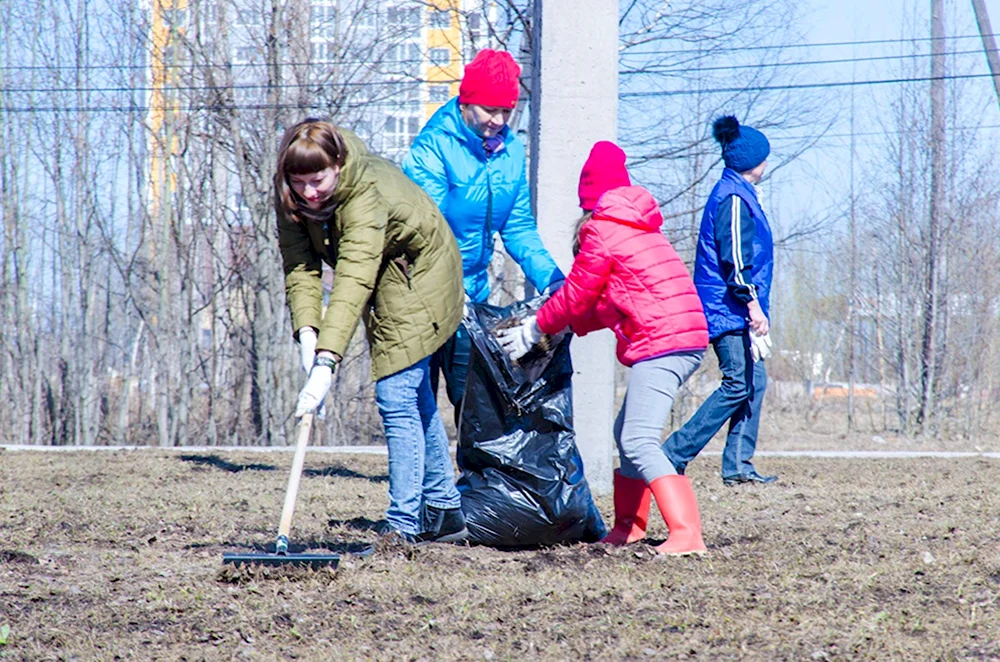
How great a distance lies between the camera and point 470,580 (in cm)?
330

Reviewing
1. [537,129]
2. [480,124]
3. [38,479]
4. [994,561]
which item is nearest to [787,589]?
[994,561]

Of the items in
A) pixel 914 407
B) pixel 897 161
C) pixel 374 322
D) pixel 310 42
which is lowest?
pixel 914 407

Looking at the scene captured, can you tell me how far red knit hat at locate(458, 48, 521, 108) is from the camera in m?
4.00

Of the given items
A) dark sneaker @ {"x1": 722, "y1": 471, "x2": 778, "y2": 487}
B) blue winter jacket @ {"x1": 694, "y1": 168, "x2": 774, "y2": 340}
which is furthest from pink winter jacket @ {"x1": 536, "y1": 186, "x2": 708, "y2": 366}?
dark sneaker @ {"x1": 722, "y1": 471, "x2": 778, "y2": 487}

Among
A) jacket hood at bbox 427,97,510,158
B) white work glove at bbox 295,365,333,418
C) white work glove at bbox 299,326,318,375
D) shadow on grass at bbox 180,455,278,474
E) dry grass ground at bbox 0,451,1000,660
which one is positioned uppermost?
jacket hood at bbox 427,97,510,158

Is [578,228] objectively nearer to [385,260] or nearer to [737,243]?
[385,260]

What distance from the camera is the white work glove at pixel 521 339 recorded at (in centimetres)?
395

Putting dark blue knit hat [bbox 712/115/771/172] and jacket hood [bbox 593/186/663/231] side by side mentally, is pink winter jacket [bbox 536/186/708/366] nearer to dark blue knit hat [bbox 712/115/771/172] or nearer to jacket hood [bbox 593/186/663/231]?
jacket hood [bbox 593/186/663/231]

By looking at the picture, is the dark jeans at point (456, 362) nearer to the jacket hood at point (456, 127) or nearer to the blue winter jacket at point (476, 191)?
the blue winter jacket at point (476, 191)

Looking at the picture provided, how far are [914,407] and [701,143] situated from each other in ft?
13.2

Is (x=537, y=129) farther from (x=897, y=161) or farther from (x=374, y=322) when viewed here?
(x=897, y=161)

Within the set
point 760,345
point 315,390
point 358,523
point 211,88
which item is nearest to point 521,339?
point 315,390

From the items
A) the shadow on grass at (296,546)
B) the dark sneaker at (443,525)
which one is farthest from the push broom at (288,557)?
the dark sneaker at (443,525)

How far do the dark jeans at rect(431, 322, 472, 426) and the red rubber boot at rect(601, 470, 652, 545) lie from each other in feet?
2.23
